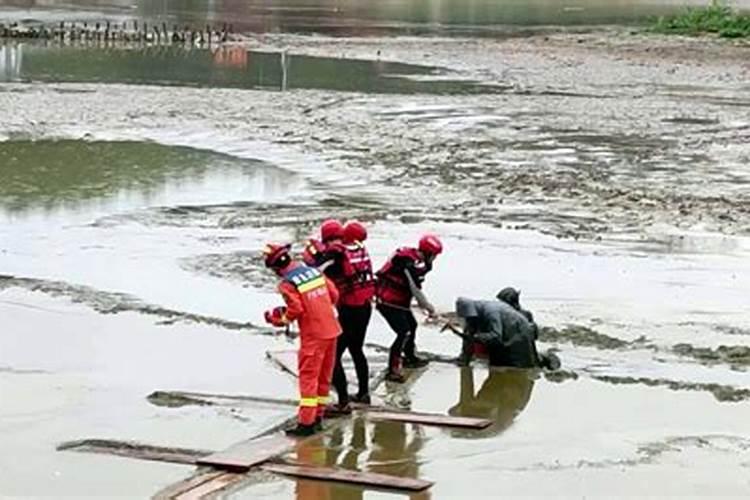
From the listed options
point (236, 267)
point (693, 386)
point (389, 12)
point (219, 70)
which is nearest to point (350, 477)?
point (693, 386)

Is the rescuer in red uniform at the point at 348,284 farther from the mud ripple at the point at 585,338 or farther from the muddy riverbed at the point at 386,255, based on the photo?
the mud ripple at the point at 585,338

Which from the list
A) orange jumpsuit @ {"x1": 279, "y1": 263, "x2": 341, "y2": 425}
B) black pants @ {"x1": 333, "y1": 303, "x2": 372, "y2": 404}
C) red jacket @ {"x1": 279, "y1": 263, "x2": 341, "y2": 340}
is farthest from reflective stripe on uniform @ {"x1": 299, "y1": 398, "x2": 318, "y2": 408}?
black pants @ {"x1": 333, "y1": 303, "x2": 372, "y2": 404}

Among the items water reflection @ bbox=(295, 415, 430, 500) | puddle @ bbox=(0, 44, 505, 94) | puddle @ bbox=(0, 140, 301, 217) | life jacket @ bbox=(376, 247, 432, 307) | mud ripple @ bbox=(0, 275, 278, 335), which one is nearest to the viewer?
water reflection @ bbox=(295, 415, 430, 500)

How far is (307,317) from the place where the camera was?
1077 centimetres

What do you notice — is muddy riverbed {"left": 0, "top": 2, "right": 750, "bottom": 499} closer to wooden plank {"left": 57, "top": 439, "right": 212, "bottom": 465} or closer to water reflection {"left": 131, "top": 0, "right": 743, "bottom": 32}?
wooden plank {"left": 57, "top": 439, "right": 212, "bottom": 465}

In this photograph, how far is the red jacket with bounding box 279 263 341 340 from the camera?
35.1 feet

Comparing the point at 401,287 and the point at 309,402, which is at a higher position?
the point at 401,287

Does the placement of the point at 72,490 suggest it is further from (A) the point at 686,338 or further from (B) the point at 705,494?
(A) the point at 686,338

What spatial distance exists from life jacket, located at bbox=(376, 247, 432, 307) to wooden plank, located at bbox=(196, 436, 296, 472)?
7.69 feet

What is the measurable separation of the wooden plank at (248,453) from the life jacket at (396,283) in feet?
7.69

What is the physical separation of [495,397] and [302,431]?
212 cm

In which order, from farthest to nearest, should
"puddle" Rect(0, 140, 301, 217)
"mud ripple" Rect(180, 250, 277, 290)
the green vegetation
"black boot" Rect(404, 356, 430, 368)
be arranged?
1. the green vegetation
2. "puddle" Rect(0, 140, 301, 217)
3. "mud ripple" Rect(180, 250, 277, 290)
4. "black boot" Rect(404, 356, 430, 368)

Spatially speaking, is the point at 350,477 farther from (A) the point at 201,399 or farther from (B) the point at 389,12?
(B) the point at 389,12

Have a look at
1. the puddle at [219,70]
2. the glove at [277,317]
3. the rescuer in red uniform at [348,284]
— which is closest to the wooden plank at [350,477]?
the glove at [277,317]
